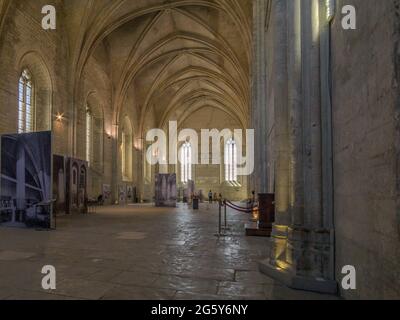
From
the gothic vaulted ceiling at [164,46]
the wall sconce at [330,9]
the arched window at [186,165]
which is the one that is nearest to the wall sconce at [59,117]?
the gothic vaulted ceiling at [164,46]

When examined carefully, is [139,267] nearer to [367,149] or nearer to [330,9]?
[367,149]

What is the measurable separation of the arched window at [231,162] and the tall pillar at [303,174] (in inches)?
1503

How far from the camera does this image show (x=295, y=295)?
371 cm

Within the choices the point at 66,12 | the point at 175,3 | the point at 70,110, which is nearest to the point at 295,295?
the point at 70,110

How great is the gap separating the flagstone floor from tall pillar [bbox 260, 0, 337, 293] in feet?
0.95

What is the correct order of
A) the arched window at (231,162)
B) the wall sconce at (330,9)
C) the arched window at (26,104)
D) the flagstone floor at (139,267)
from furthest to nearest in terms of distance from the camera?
1. the arched window at (231,162)
2. the arched window at (26,104)
3. the wall sconce at (330,9)
4. the flagstone floor at (139,267)

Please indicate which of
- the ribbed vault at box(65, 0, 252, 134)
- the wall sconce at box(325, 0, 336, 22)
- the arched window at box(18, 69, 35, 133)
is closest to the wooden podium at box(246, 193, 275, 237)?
the wall sconce at box(325, 0, 336, 22)

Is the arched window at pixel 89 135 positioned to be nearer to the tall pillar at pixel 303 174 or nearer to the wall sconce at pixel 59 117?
the wall sconce at pixel 59 117

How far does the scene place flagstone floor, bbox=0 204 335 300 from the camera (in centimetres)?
372

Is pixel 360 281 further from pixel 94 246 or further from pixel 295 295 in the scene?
pixel 94 246

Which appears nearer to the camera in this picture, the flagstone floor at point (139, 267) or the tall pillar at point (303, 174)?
the flagstone floor at point (139, 267)

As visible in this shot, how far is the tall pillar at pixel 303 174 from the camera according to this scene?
3.98 metres

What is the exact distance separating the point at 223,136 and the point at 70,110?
26333 mm

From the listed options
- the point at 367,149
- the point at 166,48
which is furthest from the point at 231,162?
the point at 367,149
